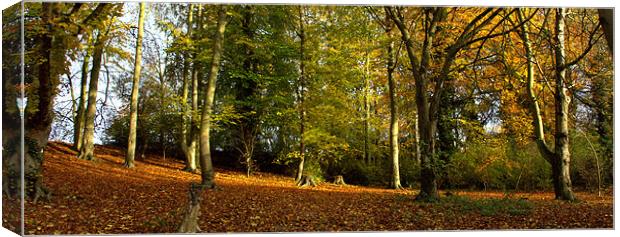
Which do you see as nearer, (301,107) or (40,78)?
(40,78)

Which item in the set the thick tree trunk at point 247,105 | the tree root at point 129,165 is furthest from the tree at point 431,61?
the tree root at point 129,165

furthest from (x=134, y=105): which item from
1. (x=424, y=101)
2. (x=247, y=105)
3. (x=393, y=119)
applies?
(x=424, y=101)

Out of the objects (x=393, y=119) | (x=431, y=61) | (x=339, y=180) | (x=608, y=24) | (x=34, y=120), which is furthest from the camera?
(x=431, y=61)

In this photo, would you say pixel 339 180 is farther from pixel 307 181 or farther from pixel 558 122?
pixel 558 122

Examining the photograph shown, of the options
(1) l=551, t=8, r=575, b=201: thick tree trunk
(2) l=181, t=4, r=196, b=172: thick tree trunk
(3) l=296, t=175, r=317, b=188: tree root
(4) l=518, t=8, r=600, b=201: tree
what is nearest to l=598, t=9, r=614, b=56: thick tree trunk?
(4) l=518, t=8, r=600, b=201: tree

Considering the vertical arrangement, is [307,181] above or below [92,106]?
below

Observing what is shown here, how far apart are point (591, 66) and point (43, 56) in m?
6.81

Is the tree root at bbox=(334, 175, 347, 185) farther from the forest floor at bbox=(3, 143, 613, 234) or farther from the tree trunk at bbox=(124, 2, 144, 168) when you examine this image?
the tree trunk at bbox=(124, 2, 144, 168)

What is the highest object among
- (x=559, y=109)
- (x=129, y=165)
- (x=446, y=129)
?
(x=559, y=109)

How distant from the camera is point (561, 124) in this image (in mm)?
7844

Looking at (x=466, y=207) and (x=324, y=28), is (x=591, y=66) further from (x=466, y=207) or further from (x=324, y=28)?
(x=324, y=28)

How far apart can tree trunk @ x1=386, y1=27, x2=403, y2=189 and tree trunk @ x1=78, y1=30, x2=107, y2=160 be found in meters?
3.70

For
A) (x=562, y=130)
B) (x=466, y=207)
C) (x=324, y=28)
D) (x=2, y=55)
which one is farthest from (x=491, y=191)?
(x=2, y=55)

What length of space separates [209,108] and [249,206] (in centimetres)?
130
